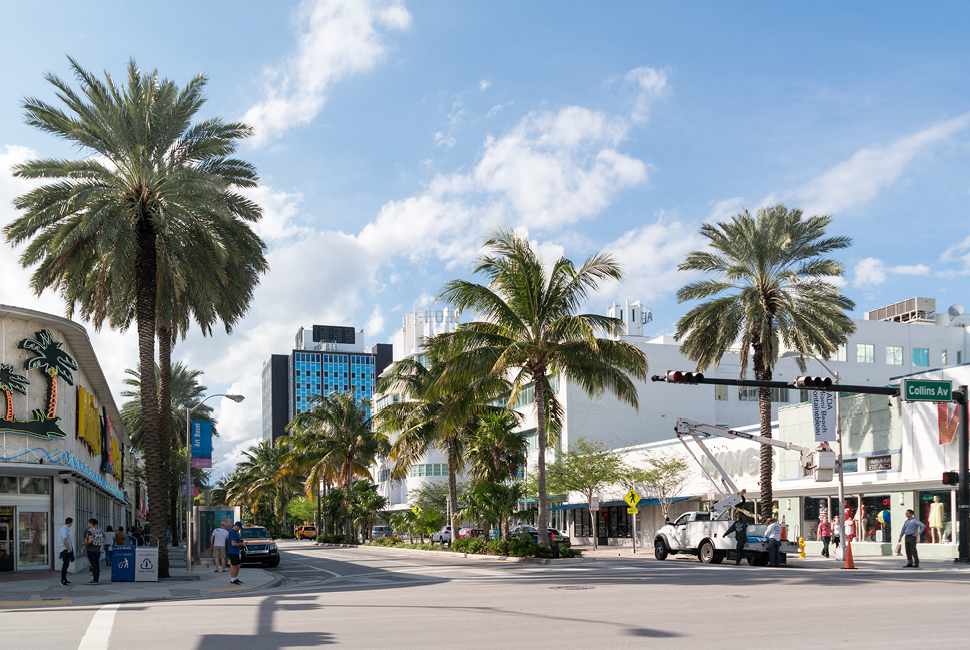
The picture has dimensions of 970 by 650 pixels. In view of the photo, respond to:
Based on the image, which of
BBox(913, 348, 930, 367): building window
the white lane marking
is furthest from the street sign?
BBox(913, 348, 930, 367): building window

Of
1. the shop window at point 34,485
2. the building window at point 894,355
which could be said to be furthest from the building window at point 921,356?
the shop window at point 34,485

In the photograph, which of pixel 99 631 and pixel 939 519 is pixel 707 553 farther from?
pixel 99 631

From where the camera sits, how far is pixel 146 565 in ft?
79.3

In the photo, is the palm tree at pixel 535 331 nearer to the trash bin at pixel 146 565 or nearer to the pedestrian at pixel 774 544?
the pedestrian at pixel 774 544

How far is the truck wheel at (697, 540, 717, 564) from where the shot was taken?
94.7 feet

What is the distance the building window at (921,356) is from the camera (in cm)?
6769

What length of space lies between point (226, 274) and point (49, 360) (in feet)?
21.5

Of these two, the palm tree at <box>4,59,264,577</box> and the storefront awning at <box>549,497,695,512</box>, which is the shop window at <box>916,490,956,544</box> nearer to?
the storefront awning at <box>549,497,695,512</box>

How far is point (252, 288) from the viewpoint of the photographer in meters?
30.5

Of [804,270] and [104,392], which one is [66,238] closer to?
[104,392]

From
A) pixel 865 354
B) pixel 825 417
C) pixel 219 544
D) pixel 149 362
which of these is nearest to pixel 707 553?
pixel 825 417

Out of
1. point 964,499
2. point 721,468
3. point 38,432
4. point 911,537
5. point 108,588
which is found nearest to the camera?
point 108,588

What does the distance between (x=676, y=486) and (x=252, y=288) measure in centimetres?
2762

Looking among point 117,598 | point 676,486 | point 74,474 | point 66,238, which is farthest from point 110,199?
point 676,486
